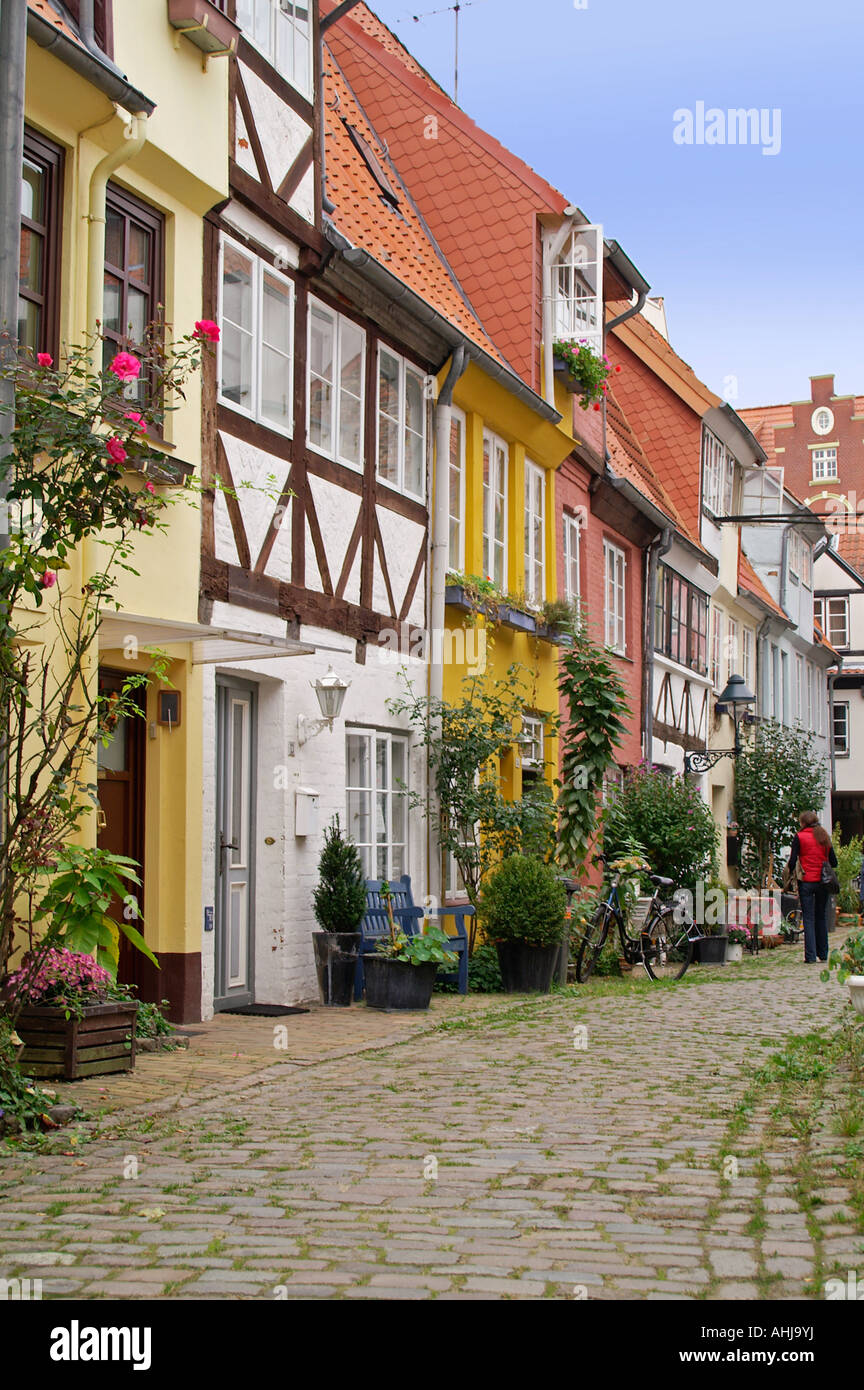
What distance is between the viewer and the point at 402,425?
13711mm

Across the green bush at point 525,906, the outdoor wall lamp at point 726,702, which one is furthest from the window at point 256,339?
the outdoor wall lamp at point 726,702

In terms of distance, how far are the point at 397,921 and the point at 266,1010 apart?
1.57 metres

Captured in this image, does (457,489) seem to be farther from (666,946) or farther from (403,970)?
(403,970)

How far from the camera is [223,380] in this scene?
10.6 meters

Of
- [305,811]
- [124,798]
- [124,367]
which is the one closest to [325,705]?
[305,811]

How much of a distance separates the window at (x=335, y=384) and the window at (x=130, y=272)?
233cm

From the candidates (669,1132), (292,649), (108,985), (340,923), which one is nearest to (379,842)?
(340,923)

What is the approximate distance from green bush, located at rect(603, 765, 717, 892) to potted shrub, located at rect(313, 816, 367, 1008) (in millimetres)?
6856

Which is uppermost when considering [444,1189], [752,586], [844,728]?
[752,586]

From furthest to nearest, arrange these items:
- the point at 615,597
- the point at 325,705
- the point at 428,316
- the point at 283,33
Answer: the point at 615,597
the point at 428,316
the point at 283,33
the point at 325,705

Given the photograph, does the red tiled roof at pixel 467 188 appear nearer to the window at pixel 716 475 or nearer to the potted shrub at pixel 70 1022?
the window at pixel 716 475

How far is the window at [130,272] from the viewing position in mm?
9227

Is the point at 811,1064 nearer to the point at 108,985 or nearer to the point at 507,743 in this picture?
the point at 108,985

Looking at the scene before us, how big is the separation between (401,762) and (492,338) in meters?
5.32
